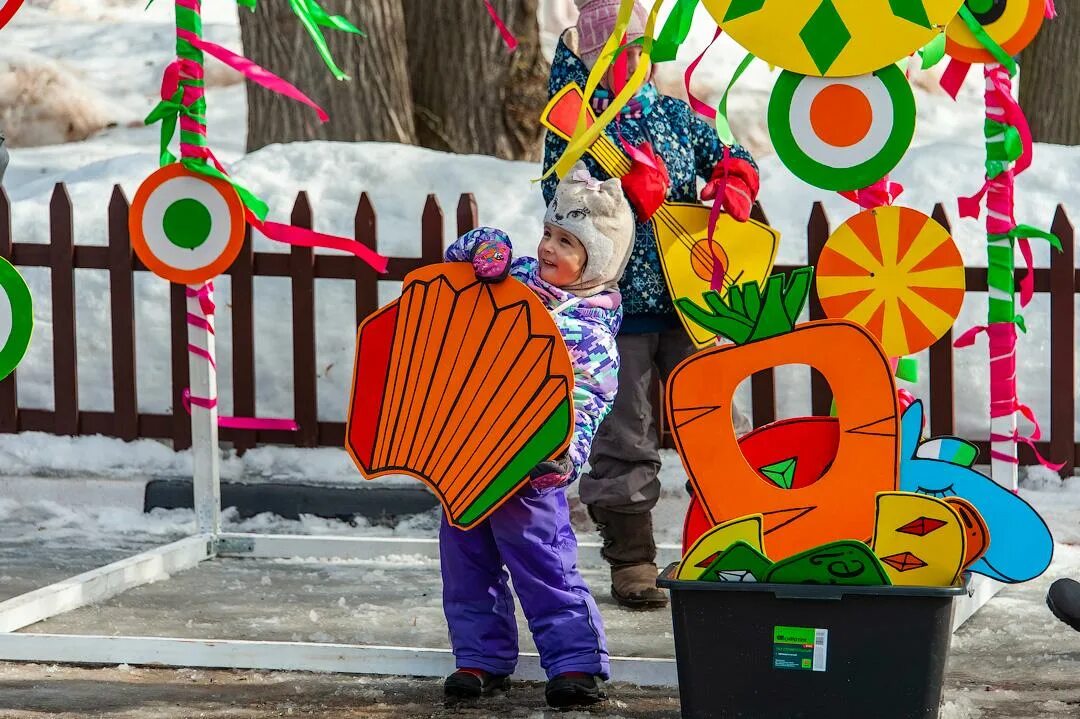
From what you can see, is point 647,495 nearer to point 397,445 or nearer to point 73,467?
point 397,445

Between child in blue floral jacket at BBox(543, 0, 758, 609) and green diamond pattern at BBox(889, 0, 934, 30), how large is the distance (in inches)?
43.7

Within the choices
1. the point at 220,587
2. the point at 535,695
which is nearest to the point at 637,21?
the point at 535,695

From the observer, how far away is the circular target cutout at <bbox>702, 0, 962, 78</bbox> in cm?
313

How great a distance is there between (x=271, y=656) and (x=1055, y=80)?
6224mm

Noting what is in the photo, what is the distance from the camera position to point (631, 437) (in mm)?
4395

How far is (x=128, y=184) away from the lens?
8250mm

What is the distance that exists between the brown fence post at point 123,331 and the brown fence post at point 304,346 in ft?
2.42

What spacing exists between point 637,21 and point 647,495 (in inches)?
→ 54.9

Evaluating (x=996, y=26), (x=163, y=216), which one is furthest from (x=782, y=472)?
(x=163, y=216)

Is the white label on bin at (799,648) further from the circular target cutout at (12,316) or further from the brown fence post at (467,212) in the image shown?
the brown fence post at (467,212)

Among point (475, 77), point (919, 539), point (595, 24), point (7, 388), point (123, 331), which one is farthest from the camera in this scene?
point (475, 77)

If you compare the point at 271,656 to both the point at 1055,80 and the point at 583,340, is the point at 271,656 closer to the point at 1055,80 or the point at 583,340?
A: the point at 583,340

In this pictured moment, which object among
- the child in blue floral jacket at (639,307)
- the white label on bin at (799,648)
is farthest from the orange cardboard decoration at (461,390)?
the child in blue floral jacket at (639,307)

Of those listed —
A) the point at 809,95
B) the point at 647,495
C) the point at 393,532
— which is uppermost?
the point at 809,95
